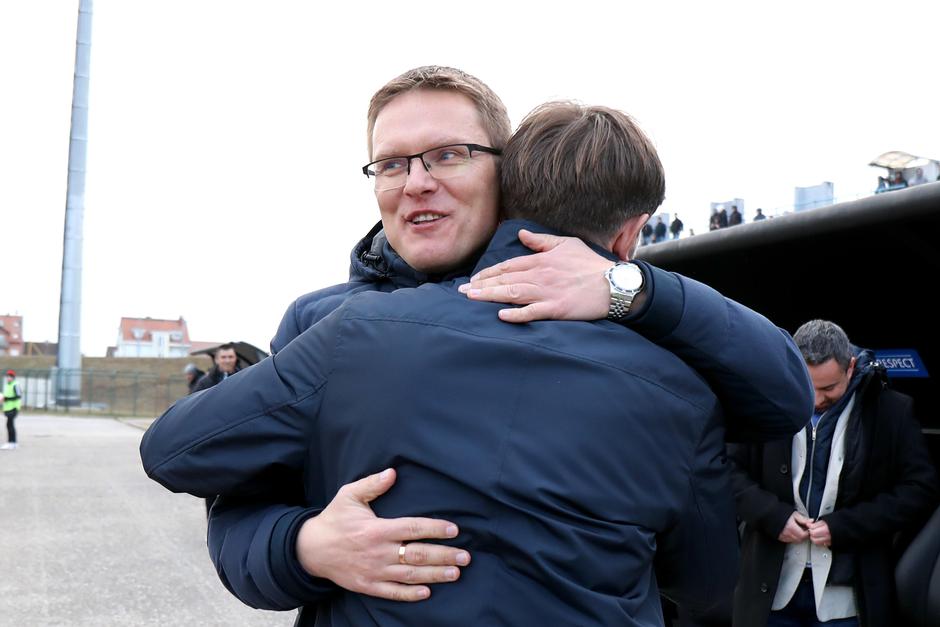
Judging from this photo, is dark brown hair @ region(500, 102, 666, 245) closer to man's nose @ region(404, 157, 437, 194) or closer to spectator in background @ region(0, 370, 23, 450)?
man's nose @ region(404, 157, 437, 194)

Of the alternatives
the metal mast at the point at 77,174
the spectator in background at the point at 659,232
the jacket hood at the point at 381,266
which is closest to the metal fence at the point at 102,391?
the metal mast at the point at 77,174

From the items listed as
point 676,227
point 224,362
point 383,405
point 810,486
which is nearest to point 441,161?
point 383,405

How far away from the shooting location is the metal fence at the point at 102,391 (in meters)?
37.2

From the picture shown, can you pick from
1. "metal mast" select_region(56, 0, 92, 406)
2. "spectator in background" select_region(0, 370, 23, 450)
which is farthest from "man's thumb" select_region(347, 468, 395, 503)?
"metal mast" select_region(56, 0, 92, 406)

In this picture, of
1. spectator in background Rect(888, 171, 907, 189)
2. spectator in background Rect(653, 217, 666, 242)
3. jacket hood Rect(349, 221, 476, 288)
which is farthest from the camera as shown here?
spectator in background Rect(888, 171, 907, 189)

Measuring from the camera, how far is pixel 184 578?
6.99 metres

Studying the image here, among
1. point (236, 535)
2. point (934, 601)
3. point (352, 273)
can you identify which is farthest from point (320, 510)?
point (934, 601)

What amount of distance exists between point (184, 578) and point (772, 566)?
15.9 ft

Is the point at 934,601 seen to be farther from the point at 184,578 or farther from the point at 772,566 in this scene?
the point at 184,578

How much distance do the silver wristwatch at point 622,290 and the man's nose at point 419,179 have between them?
16.3 inches

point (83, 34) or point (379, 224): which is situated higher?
point (83, 34)

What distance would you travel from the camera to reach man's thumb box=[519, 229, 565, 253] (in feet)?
5.29

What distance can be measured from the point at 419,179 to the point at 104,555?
694 cm

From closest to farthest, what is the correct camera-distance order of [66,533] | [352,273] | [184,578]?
[352,273] → [184,578] → [66,533]
